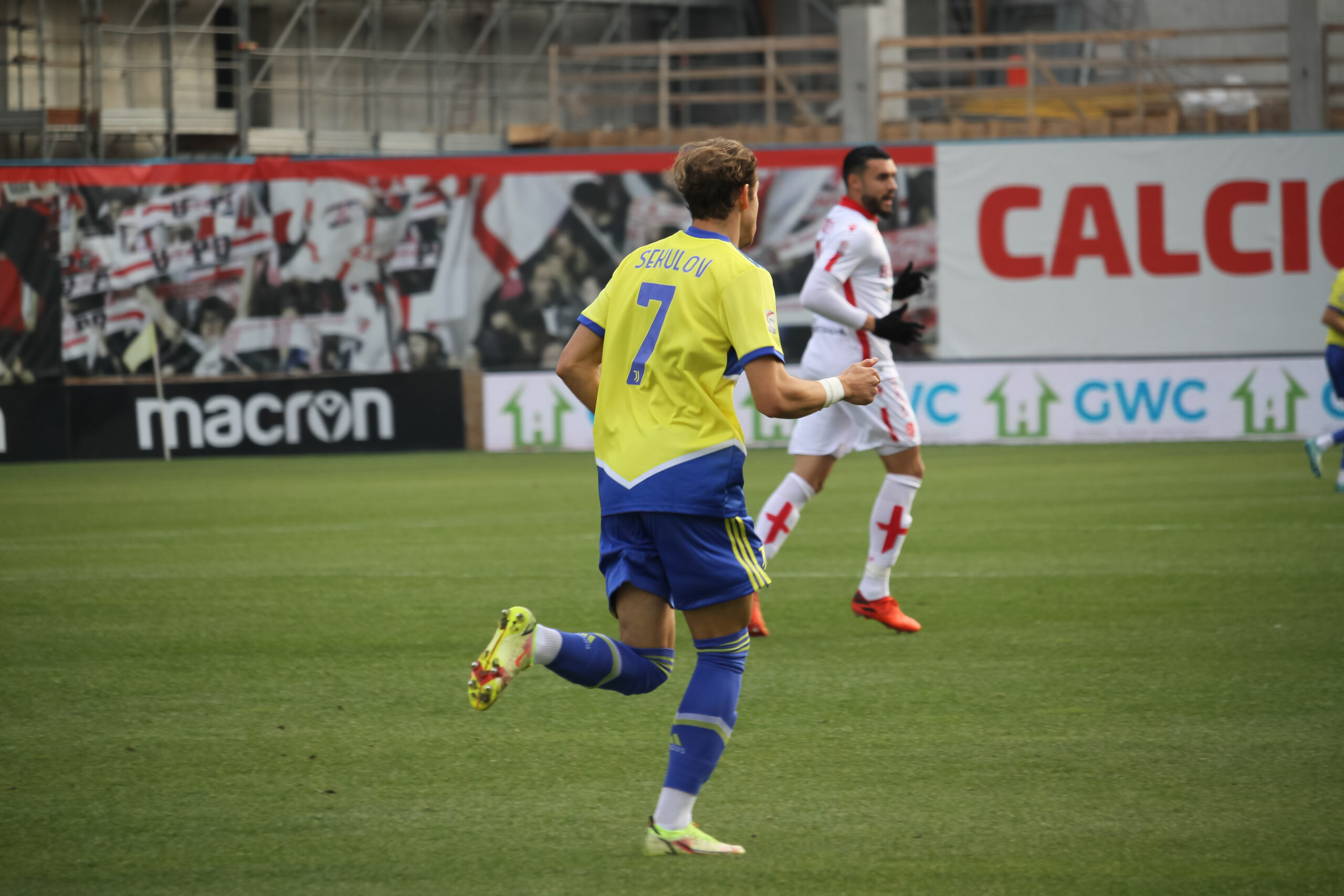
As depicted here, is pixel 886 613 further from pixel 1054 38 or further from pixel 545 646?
pixel 1054 38

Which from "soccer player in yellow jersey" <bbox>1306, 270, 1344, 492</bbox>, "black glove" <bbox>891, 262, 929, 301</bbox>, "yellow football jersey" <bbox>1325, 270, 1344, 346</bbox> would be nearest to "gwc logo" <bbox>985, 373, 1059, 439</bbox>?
"soccer player in yellow jersey" <bbox>1306, 270, 1344, 492</bbox>

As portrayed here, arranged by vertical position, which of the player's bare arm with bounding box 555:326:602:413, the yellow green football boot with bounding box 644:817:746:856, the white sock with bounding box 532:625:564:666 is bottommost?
the yellow green football boot with bounding box 644:817:746:856

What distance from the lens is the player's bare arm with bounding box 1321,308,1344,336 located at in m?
13.3

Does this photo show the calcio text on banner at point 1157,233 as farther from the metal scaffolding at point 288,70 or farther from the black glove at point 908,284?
the black glove at point 908,284

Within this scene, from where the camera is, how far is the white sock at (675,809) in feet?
13.4

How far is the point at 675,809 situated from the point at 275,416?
53.2 feet

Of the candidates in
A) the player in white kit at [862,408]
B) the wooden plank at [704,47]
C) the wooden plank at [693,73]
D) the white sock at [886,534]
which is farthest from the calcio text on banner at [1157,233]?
the white sock at [886,534]

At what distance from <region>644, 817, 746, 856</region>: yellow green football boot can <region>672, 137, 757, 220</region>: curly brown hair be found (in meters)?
1.64

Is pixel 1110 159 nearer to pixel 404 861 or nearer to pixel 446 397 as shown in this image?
pixel 446 397

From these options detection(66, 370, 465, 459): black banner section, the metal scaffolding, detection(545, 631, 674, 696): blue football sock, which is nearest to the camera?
detection(545, 631, 674, 696): blue football sock

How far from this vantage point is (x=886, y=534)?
24.6 feet

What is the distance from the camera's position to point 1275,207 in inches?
806

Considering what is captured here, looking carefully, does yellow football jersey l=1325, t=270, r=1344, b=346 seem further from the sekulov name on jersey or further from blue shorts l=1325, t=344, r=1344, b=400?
the sekulov name on jersey

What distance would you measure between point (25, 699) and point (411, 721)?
1656 mm
